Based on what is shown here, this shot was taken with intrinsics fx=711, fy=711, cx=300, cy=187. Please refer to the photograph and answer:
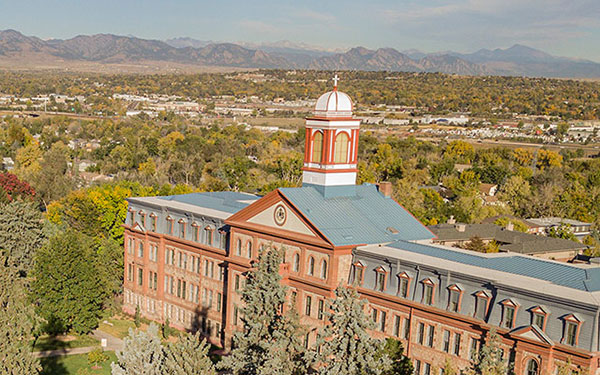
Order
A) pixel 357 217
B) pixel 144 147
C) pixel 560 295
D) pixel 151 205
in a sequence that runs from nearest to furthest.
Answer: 1. pixel 560 295
2. pixel 357 217
3. pixel 151 205
4. pixel 144 147

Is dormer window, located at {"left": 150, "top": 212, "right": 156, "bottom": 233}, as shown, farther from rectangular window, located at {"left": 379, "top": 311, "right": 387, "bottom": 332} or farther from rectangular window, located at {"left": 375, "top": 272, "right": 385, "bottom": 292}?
rectangular window, located at {"left": 379, "top": 311, "right": 387, "bottom": 332}

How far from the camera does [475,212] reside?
9319 centimetres

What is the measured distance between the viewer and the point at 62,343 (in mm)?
55781

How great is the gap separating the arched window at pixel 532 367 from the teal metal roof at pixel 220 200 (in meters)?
27.7

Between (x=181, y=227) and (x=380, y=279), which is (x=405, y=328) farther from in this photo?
(x=181, y=227)

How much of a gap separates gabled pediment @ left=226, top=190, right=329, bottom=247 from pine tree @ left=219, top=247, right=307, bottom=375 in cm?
646

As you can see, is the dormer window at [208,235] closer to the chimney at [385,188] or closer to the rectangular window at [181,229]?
the rectangular window at [181,229]

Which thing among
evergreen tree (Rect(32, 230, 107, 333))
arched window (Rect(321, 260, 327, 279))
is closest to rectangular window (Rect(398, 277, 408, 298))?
arched window (Rect(321, 260, 327, 279))

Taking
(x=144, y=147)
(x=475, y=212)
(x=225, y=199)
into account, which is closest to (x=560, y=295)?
(x=225, y=199)

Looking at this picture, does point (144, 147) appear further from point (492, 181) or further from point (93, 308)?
point (93, 308)

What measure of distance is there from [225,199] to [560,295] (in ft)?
111

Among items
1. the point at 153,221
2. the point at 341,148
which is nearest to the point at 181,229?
the point at 153,221

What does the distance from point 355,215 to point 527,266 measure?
12023 millimetres

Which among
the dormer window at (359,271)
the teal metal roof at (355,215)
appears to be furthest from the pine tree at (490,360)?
the teal metal roof at (355,215)
